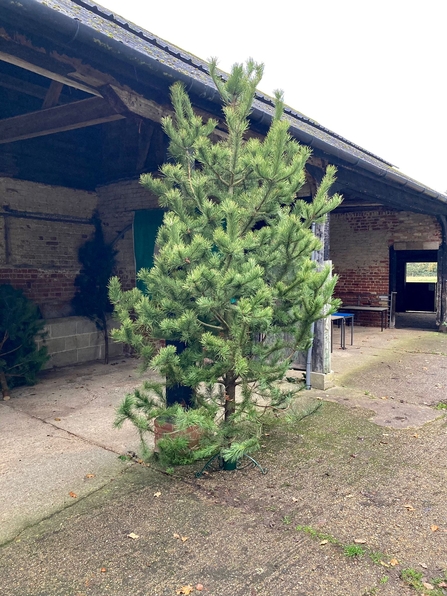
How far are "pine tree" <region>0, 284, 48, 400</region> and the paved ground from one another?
1.04 metres

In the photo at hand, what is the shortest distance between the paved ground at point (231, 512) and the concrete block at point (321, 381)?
943 mm

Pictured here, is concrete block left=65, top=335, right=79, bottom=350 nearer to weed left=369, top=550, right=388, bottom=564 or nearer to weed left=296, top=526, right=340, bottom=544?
weed left=296, top=526, right=340, bottom=544

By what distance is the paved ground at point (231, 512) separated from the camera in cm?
237

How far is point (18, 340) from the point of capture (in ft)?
20.4

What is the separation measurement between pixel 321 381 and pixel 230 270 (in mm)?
3732

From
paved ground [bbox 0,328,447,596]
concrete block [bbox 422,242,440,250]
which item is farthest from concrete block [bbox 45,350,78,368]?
concrete block [bbox 422,242,440,250]

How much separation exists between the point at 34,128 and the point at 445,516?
5.73m

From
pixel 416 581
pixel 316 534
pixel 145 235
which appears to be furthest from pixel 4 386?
pixel 416 581

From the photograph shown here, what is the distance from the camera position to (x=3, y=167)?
664cm

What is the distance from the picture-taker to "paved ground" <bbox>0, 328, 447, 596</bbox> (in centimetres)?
237

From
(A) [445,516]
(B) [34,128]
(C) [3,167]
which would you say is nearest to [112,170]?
(C) [3,167]

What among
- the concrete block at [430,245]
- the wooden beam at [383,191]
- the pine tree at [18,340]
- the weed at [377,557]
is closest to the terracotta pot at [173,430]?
the weed at [377,557]

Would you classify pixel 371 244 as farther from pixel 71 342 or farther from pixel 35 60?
pixel 35 60

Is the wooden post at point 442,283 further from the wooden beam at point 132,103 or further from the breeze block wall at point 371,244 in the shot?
the wooden beam at point 132,103
